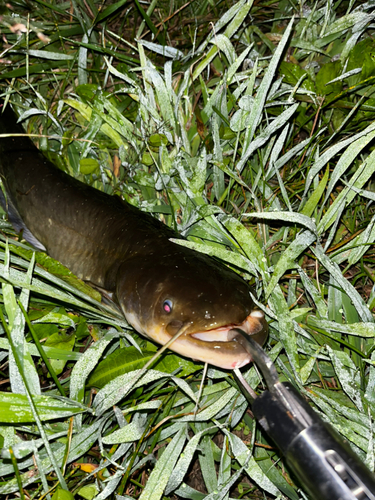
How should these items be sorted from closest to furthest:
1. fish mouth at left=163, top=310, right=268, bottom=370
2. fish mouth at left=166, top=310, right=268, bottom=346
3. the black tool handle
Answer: the black tool handle < fish mouth at left=163, top=310, right=268, bottom=370 < fish mouth at left=166, top=310, right=268, bottom=346

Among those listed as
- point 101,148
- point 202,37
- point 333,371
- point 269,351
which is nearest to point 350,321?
point 333,371

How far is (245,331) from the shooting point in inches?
87.9

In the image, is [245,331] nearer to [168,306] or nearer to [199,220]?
[168,306]

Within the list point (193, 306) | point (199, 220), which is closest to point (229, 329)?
point (193, 306)

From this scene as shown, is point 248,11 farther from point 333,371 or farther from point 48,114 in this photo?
point 333,371

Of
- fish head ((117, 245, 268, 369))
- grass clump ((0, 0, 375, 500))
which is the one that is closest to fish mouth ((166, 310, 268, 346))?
fish head ((117, 245, 268, 369))

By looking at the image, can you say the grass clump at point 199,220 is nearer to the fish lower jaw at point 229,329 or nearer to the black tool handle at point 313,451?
the fish lower jaw at point 229,329

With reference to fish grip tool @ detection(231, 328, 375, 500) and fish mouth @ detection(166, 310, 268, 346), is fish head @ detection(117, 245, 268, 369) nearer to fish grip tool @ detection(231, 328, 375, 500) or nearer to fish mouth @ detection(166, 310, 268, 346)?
fish mouth @ detection(166, 310, 268, 346)

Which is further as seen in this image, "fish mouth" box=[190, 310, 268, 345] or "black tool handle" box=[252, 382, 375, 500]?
"fish mouth" box=[190, 310, 268, 345]

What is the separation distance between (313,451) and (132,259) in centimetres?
155

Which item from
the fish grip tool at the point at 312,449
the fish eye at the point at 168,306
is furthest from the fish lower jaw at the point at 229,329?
the fish grip tool at the point at 312,449

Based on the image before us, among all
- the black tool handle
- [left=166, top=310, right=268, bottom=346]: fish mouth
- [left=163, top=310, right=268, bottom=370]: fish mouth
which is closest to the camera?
the black tool handle

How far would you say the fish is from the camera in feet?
7.34

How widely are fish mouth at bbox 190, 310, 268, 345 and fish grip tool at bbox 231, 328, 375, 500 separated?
0.58 m
